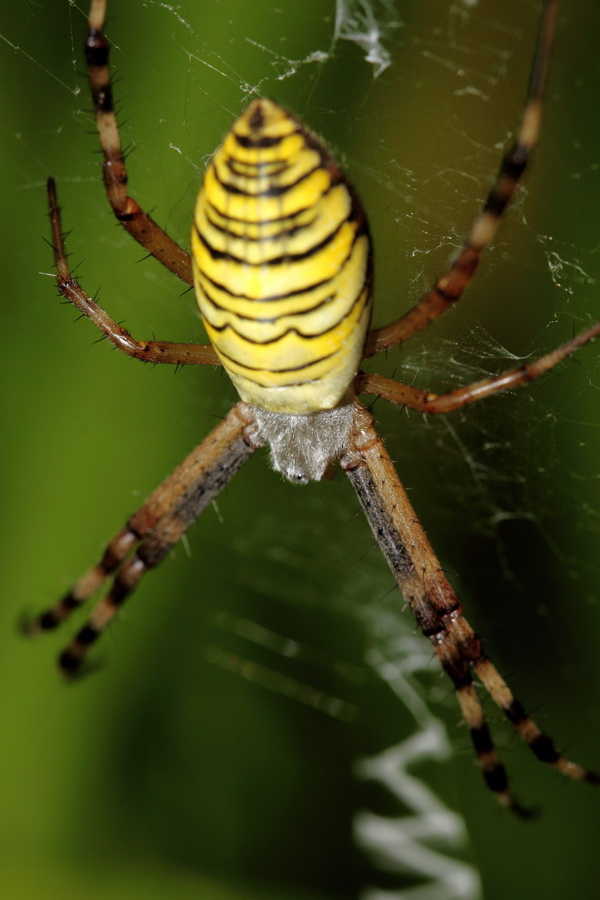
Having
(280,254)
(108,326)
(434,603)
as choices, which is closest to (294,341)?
(280,254)

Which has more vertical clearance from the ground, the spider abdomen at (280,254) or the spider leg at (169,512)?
the spider abdomen at (280,254)

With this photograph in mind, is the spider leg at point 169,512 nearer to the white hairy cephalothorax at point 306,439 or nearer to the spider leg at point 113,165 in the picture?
the white hairy cephalothorax at point 306,439

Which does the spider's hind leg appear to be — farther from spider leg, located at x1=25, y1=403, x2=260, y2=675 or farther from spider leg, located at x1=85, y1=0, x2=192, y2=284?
spider leg, located at x1=85, y1=0, x2=192, y2=284

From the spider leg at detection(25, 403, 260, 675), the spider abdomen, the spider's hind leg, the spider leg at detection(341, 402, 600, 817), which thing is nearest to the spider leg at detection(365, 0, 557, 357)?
the spider abdomen

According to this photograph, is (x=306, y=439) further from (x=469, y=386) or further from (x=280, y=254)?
(x=280, y=254)

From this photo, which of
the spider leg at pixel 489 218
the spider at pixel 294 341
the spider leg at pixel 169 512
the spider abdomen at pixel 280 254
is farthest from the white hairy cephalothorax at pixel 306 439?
the spider abdomen at pixel 280 254

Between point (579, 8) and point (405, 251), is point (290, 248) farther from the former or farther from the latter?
point (579, 8)

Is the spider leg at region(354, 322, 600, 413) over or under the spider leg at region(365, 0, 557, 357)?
under
